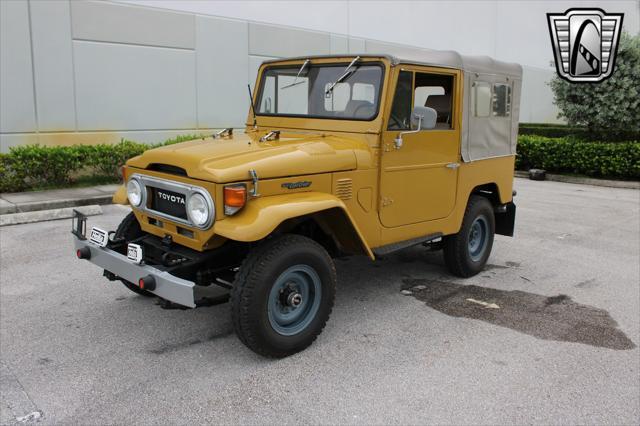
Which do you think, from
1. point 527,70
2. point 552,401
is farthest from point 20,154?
point 527,70

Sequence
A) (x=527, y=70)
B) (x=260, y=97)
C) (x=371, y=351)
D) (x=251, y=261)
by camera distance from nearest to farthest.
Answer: (x=251, y=261)
(x=371, y=351)
(x=260, y=97)
(x=527, y=70)

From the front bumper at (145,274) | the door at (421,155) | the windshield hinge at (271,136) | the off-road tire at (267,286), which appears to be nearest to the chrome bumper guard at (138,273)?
the front bumper at (145,274)

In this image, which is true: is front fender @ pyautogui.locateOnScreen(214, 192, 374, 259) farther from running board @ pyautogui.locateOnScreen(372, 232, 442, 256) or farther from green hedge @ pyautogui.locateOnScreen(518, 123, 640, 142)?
green hedge @ pyautogui.locateOnScreen(518, 123, 640, 142)

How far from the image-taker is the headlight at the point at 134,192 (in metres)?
4.28

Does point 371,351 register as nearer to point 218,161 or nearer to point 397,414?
point 397,414

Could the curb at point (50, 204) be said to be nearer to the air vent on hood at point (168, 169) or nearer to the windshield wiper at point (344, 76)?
the air vent on hood at point (168, 169)

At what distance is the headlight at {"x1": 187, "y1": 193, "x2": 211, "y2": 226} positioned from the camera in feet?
11.9

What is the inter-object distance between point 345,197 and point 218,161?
1.05 meters

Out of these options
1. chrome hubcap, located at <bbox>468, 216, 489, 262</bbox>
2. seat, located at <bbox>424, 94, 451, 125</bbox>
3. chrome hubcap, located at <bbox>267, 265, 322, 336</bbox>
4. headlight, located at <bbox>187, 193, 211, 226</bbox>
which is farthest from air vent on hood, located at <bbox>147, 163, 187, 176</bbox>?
chrome hubcap, located at <bbox>468, 216, 489, 262</bbox>

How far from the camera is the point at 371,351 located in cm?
406

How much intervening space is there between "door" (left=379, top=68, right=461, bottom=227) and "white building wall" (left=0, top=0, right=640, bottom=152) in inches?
287

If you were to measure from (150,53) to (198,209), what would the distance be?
8355 millimetres

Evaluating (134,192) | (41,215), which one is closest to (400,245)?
(134,192)

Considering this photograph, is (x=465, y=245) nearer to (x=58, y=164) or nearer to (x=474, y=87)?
(x=474, y=87)
